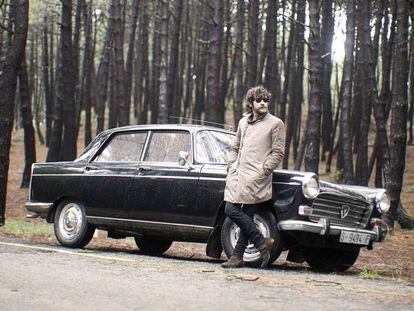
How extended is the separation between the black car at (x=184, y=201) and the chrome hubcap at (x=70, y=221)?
0.05 ft

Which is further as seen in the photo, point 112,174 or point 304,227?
point 112,174

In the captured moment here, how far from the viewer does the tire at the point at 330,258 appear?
30.6ft

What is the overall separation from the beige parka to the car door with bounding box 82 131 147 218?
2.04 metres

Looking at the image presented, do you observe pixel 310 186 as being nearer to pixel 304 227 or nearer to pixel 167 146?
pixel 304 227

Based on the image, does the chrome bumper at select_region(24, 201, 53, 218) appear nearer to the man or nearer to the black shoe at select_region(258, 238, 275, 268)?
the man

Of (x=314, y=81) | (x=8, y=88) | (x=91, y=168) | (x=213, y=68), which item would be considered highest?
(x=213, y=68)

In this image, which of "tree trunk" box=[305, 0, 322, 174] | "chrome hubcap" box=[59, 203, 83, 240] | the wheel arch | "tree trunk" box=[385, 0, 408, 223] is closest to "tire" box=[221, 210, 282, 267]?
"chrome hubcap" box=[59, 203, 83, 240]

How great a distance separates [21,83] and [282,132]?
18.7 meters

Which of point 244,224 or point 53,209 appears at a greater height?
point 244,224

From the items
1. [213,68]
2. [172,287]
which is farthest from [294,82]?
[172,287]

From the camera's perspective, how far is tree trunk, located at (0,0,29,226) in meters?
14.6

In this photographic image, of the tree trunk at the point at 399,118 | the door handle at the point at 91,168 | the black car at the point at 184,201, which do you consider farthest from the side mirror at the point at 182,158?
the tree trunk at the point at 399,118

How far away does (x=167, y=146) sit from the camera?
33.1 feet

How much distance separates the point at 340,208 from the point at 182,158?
80.3 inches
